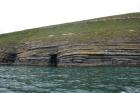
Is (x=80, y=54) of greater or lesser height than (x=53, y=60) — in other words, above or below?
above

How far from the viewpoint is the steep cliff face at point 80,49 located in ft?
217

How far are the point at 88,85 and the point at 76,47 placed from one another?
40.2 m

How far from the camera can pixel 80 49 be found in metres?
71.7

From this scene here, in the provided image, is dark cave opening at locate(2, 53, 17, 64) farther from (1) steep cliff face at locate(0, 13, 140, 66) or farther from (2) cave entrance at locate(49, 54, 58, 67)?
(2) cave entrance at locate(49, 54, 58, 67)

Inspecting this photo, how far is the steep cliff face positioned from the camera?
66125 millimetres

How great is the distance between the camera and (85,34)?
8219 centimetres

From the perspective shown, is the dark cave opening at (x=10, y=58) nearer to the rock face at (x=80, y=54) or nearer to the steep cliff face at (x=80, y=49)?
the steep cliff face at (x=80, y=49)

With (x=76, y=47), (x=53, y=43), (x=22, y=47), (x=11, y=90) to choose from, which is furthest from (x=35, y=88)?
(x=22, y=47)

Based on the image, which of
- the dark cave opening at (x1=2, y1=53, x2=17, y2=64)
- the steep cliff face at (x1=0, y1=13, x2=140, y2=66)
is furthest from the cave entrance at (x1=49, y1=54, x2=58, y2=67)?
the dark cave opening at (x1=2, y1=53, x2=17, y2=64)

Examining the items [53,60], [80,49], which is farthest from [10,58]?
[80,49]

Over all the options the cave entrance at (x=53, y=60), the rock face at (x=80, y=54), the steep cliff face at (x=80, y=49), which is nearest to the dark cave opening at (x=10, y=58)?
the steep cliff face at (x=80, y=49)

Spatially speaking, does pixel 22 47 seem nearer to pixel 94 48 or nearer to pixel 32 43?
Answer: pixel 32 43

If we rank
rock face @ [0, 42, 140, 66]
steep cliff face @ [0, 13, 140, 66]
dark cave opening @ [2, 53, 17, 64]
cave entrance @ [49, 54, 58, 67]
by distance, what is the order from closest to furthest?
1. rock face @ [0, 42, 140, 66]
2. steep cliff face @ [0, 13, 140, 66]
3. cave entrance @ [49, 54, 58, 67]
4. dark cave opening @ [2, 53, 17, 64]

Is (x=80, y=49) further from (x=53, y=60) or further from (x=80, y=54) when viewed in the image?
(x=53, y=60)
